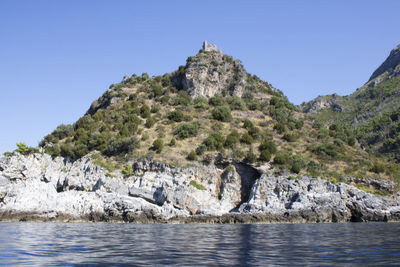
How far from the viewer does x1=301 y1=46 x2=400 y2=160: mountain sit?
248ft

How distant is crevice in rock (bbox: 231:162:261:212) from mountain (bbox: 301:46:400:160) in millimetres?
26179

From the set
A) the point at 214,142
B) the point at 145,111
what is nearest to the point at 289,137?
the point at 214,142

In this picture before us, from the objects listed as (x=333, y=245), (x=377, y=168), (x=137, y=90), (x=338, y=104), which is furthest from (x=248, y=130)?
(x=338, y=104)

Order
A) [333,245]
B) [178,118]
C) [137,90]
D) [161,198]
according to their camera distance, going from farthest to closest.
A: [137,90], [178,118], [161,198], [333,245]

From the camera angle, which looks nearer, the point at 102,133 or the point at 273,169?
the point at 273,169

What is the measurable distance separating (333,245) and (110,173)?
1168 inches

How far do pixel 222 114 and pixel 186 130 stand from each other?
335 inches

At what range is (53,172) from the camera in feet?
131

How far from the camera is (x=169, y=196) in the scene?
3397 centimetres

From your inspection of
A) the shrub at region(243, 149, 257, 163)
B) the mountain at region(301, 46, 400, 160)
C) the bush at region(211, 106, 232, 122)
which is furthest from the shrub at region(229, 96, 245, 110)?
the shrub at region(243, 149, 257, 163)

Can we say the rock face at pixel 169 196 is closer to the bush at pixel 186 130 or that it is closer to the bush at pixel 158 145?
the bush at pixel 158 145

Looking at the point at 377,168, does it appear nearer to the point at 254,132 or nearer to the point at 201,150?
the point at 254,132

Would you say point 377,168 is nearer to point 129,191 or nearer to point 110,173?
point 129,191

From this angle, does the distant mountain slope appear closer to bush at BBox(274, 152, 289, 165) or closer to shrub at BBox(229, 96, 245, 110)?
bush at BBox(274, 152, 289, 165)
